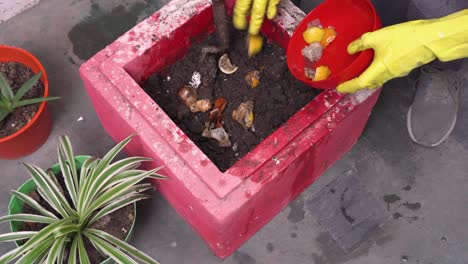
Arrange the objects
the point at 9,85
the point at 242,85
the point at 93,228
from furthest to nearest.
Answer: the point at 9,85 → the point at 242,85 → the point at 93,228

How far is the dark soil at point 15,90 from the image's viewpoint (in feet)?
5.48

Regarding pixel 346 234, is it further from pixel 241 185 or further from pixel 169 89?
pixel 169 89

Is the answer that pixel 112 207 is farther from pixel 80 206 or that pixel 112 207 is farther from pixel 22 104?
pixel 22 104

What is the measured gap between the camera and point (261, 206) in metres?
1.47

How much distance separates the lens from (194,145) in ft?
4.30

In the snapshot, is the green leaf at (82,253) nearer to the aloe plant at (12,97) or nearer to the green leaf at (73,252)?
the green leaf at (73,252)

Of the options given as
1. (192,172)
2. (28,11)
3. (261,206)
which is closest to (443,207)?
(261,206)

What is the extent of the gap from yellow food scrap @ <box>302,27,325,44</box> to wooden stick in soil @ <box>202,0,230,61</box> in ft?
0.80

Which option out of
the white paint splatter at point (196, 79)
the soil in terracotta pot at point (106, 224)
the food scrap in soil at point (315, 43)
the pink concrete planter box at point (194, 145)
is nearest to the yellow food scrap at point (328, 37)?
the food scrap in soil at point (315, 43)

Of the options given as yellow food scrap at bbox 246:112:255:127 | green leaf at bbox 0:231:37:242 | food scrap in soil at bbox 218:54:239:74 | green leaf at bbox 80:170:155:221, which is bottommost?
green leaf at bbox 0:231:37:242

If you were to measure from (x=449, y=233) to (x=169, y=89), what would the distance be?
3.59 feet

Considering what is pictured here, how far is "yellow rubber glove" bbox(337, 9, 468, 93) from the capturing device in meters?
1.23

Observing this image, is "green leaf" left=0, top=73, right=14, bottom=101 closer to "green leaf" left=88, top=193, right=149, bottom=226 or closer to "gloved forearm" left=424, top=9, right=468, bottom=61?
"green leaf" left=88, top=193, right=149, bottom=226

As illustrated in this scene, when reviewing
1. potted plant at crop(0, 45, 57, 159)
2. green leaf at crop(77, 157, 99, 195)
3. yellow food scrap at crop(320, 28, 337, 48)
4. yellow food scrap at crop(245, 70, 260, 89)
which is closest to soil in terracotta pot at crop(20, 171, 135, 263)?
green leaf at crop(77, 157, 99, 195)
